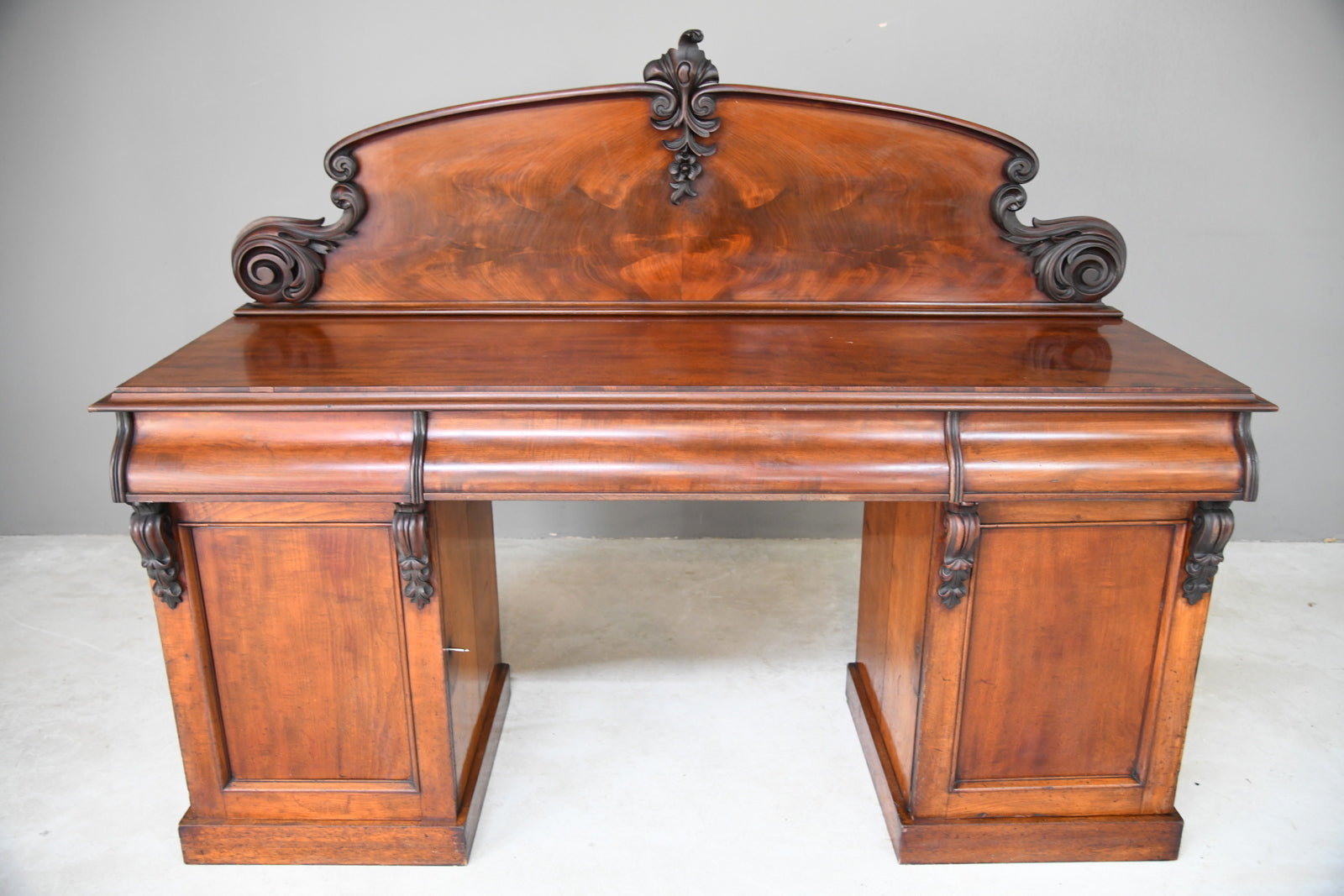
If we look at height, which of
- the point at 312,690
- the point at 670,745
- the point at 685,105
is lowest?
the point at 670,745

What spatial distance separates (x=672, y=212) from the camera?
244cm

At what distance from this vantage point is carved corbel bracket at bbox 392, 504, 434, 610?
6.31 feet

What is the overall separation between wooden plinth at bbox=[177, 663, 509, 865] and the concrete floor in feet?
0.10

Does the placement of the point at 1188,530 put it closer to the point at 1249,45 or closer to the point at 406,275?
the point at 406,275

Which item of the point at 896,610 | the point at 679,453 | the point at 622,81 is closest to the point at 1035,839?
the point at 896,610

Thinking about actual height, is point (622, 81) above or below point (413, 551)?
above

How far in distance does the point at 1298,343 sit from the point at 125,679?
383 centimetres

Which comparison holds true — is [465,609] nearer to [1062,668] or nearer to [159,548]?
[159,548]

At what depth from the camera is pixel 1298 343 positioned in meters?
3.51

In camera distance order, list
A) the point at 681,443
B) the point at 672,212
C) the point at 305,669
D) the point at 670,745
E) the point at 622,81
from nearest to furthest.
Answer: the point at 681,443 → the point at 305,669 → the point at 672,212 → the point at 670,745 → the point at 622,81

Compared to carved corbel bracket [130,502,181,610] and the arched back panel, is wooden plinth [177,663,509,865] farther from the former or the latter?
the arched back panel

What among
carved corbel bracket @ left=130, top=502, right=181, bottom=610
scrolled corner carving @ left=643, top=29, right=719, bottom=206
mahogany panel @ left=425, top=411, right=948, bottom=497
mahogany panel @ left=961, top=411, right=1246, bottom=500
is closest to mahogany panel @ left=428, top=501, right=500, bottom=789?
mahogany panel @ left=425, top=411, right=948, bottom=497

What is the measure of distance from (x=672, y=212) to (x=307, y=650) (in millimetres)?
1265

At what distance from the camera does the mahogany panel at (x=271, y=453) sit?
6.15 ft
